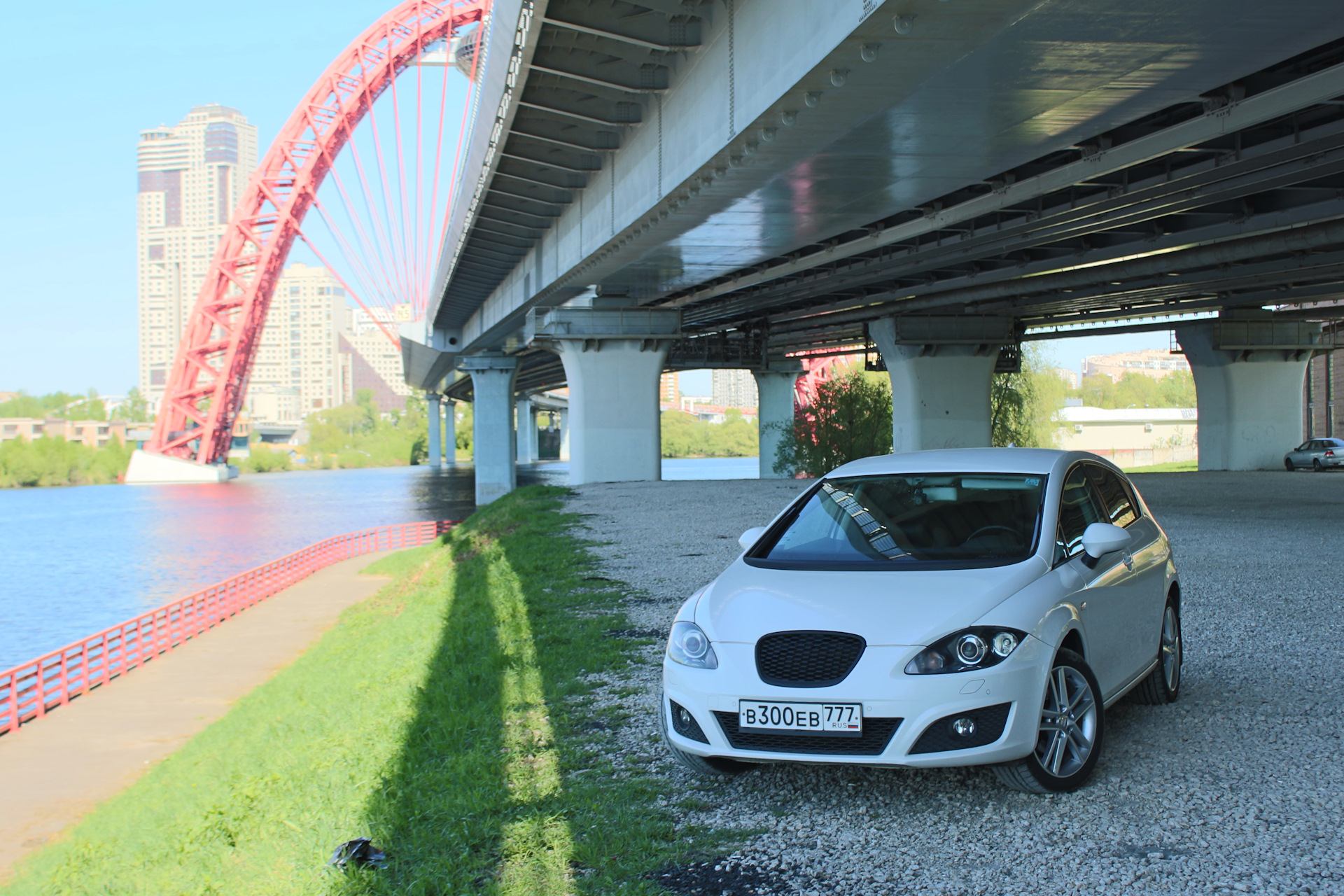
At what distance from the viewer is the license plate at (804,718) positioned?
404cm

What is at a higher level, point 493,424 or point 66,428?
point 66,428

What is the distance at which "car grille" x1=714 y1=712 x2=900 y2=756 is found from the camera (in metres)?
4.03

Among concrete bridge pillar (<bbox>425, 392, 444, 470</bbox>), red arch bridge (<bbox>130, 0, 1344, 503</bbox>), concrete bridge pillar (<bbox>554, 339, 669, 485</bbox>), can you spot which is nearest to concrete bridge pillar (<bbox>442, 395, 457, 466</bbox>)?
concrete bridge pillar (<bbox>425, 392, 444, 470</bbox>)

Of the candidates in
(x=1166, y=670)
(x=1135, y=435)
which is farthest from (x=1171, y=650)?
(x=1135, y=435)

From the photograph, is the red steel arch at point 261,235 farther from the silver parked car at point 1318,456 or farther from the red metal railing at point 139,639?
the silver parked car at point 1318,456

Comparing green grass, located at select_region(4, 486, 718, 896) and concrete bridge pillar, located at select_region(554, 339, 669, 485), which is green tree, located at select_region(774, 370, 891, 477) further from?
green grass, located at select_region(4, 486, 718, 896)

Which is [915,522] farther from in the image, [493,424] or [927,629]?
[493,424]

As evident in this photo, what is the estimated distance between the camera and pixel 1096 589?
4.80 metres

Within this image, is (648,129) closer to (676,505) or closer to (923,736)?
(676,505)

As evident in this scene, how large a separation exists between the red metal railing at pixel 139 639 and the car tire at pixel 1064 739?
14651 mm

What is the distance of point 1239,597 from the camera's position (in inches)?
377

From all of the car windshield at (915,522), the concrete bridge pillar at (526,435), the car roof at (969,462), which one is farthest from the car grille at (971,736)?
the concrete bridge pillar at (526,435)

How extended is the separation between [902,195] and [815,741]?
1436cm

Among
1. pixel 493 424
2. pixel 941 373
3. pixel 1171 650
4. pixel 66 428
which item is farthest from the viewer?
pixel 66 428
